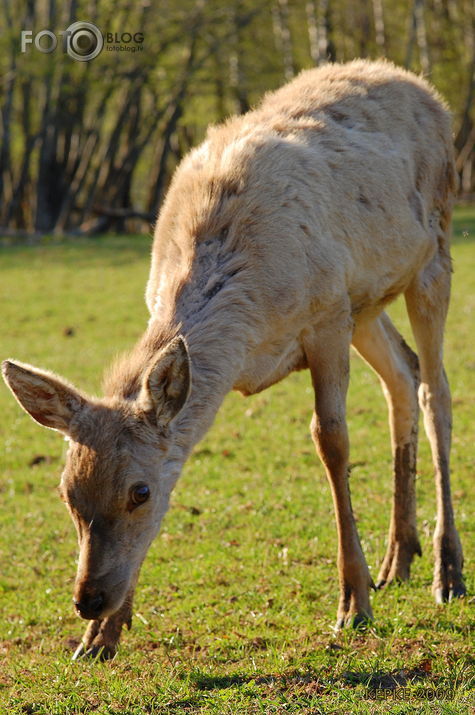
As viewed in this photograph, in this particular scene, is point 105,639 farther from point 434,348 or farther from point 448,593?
point 434,348

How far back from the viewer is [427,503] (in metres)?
7.08

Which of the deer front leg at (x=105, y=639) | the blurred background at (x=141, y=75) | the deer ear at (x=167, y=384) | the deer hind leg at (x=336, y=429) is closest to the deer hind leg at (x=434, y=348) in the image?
the deer hind leg at (x=336, y=429)

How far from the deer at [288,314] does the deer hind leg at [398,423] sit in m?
0.01

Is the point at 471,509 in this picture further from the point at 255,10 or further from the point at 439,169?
the point at 255,10

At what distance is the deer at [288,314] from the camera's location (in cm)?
421

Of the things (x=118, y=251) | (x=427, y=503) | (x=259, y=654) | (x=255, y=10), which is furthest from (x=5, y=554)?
(x=255, y=10)

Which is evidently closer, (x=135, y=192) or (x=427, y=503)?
(x=427, y=503)

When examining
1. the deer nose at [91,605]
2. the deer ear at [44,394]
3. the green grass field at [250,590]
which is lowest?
the green grass field at [250,590]

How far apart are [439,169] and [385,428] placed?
3097mm

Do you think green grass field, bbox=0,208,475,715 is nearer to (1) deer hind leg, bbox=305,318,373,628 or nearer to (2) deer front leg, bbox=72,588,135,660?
(2) deer front leg, bbox=72,588,135,660

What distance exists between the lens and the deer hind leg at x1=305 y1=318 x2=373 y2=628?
5191mm

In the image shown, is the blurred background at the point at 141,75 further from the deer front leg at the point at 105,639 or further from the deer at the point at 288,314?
the deer front leg at the point at 105,639

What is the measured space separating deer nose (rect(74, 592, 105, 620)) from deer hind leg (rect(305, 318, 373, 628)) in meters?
1.58

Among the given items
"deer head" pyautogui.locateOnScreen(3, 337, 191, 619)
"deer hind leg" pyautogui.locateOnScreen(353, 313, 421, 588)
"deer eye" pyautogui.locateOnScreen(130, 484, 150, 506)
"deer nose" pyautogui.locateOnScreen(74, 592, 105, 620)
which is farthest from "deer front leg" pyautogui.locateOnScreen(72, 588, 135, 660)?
"deer hind leg" pyautogui.locateOnScreen(353, 313, 421, 588)
